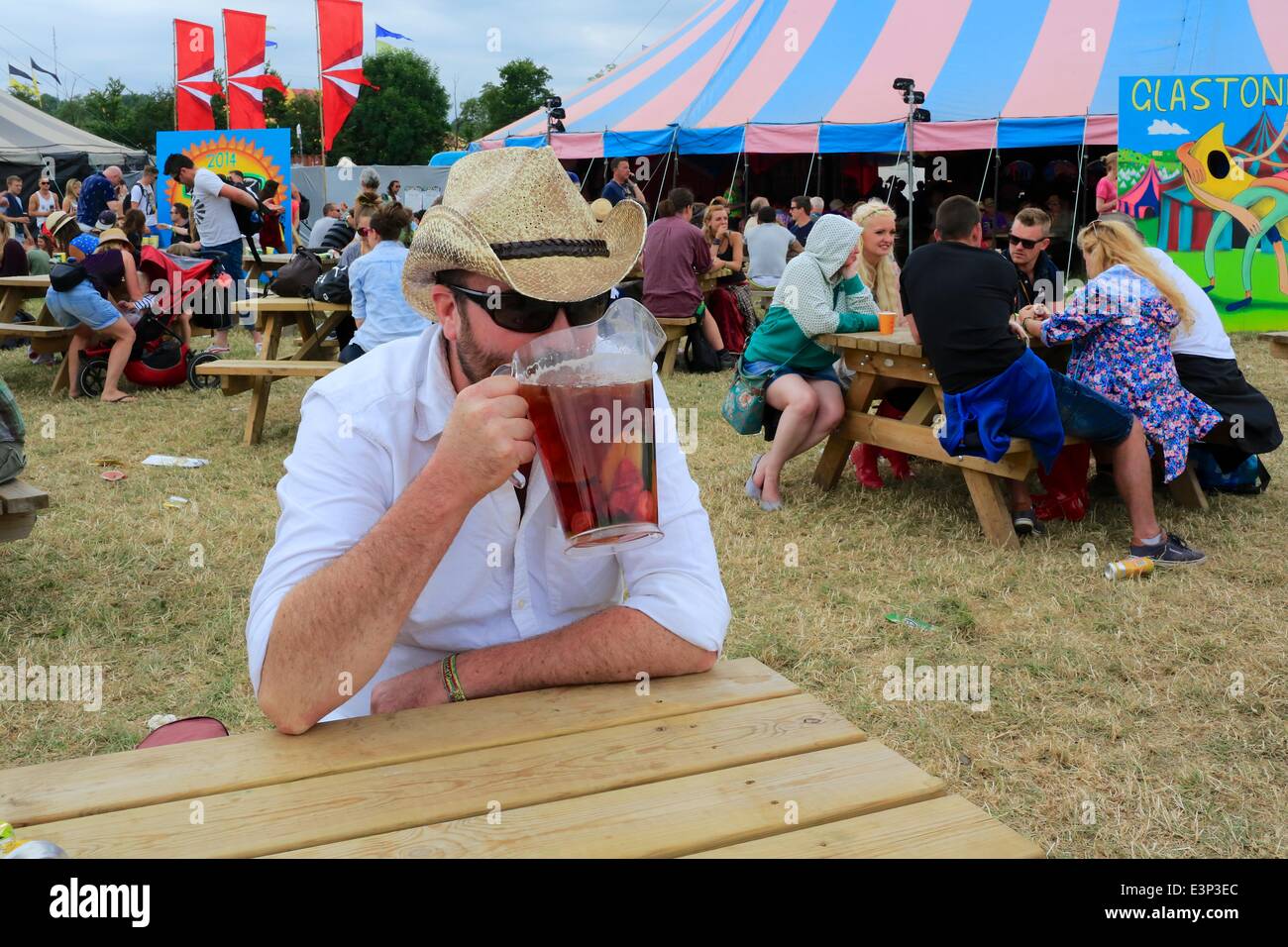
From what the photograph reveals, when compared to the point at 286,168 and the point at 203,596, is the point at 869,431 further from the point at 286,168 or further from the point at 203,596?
the point at 286,168

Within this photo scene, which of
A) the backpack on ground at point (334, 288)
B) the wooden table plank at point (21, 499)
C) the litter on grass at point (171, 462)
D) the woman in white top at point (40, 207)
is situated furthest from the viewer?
the woman in white top at point (40, 207)

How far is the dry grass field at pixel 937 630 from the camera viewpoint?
2.76 m

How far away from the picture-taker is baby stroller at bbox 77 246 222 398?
789cm

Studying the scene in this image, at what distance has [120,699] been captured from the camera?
3297 millimetres

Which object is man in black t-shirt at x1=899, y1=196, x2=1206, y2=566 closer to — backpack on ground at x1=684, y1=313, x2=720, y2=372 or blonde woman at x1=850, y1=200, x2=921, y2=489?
blonde woman at x1=850, y1=200, x2=921, y2=489

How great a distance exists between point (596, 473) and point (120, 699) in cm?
264

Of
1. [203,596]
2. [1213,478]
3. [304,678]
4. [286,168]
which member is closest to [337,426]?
[304,678]

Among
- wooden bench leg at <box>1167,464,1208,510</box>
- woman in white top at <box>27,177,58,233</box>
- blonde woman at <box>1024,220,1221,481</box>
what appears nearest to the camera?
blonde woman at <box>1024,220,1221,481</box>

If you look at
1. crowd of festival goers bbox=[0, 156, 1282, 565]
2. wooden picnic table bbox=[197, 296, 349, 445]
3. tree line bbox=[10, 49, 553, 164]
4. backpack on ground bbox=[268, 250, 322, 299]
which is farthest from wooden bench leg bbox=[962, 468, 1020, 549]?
tree line bbox=[10, 49, 553, 164]

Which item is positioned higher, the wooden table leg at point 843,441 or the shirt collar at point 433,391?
the shirt collar at point 433,391

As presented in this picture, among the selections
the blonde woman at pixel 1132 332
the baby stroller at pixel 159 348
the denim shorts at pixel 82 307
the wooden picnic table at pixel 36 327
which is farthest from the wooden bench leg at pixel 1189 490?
the wooden picnic table at pixel 36 327

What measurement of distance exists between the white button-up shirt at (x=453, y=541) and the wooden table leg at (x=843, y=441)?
3.66m

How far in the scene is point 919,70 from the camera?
13898 mm

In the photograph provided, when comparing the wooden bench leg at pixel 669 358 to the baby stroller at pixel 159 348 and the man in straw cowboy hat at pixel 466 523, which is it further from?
the man in straw cowboy hat at pixel 466 523
